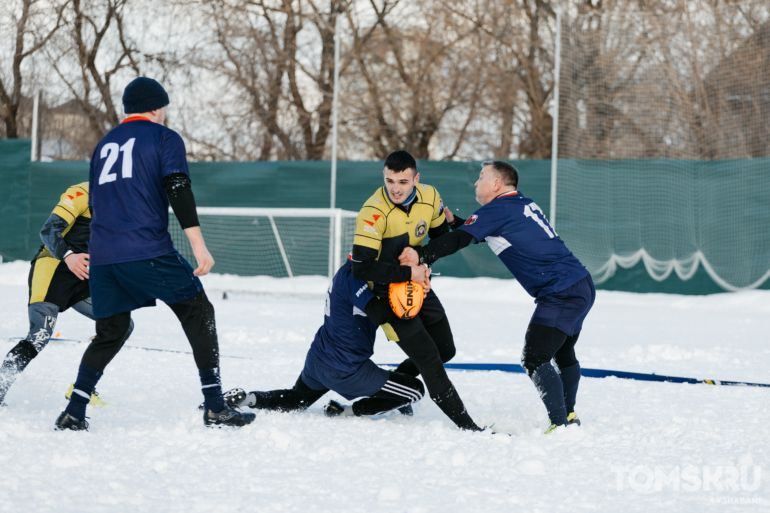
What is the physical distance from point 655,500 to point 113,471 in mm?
2142

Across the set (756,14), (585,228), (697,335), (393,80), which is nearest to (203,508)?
(697,335)

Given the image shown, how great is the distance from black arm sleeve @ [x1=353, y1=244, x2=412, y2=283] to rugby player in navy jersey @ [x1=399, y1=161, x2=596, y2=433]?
102 millimetres

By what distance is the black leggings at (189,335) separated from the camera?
357 centimetres

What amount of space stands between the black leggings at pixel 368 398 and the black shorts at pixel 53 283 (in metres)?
1.30

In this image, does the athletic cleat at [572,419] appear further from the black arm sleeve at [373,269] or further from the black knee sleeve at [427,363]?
the black arm sleeve at [373,269]

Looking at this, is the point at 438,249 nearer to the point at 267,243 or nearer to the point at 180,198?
the point at 180,198

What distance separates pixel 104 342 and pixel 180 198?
2.72 feet

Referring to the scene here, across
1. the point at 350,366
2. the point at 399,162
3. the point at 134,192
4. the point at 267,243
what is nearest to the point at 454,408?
the point at 350,366

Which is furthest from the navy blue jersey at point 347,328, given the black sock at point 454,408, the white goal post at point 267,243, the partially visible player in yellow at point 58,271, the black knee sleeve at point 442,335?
the white goal post at point 267,243

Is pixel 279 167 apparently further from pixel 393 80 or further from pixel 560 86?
pixel 560 86

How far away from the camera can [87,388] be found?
3.54 m

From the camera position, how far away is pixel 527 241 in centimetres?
397

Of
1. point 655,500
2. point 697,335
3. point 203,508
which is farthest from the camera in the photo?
point 697,335

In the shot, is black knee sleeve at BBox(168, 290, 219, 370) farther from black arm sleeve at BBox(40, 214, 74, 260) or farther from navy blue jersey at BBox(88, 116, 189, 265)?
black arm sleeve at BBox(40, 214, 74, 260)
